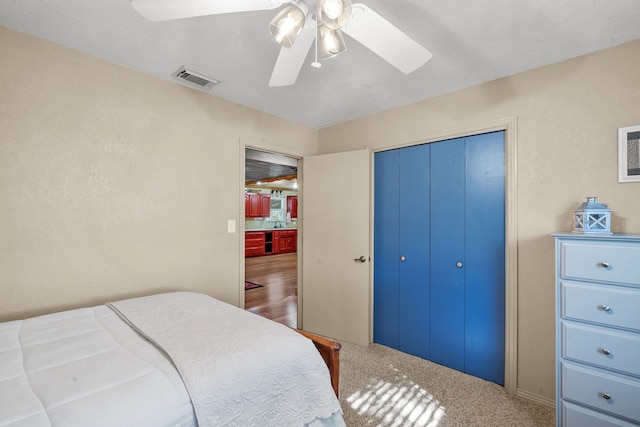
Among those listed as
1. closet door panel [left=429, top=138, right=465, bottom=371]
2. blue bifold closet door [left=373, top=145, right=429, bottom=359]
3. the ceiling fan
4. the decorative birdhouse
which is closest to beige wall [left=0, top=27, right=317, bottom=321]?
the ceiling fan

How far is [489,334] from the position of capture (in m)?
2.31

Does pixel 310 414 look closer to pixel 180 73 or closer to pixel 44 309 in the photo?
pixel 44 309

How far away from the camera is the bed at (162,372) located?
90cm

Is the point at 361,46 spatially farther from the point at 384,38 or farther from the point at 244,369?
the point at 244,369

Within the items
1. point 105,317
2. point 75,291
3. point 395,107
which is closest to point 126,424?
point 105,317

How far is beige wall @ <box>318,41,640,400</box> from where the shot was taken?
1.80 metres

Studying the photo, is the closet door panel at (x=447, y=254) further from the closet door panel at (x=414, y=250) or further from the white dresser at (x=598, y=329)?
the white dresser at (x=598, y=329)

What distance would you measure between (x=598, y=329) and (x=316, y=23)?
6.91ft

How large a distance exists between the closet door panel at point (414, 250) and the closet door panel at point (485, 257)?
360 millimetres

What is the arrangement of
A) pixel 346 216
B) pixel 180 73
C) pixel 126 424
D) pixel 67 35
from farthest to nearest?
pixel 346 216 → pixel 180 73 → pixel 67 35 → pixel 126 424

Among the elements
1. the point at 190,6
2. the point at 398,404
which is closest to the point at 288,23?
the point at 190,6

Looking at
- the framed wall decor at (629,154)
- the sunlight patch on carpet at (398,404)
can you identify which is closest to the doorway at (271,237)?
the sunlight patch on carpet at (398,404)

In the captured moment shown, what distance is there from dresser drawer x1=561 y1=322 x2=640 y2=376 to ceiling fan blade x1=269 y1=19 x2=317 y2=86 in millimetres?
2043

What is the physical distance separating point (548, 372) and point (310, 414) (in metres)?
1.82
